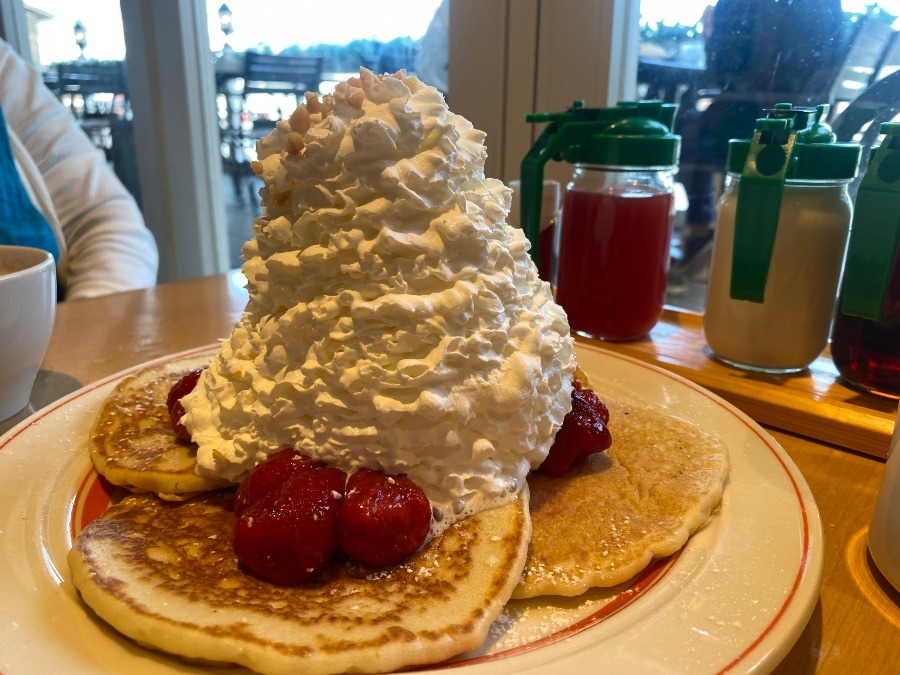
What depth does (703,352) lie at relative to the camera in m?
1.55

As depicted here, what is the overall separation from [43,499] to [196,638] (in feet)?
1.26

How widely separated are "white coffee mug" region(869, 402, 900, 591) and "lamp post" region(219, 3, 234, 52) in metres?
3.61

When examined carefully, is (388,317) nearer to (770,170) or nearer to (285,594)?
(285,594)

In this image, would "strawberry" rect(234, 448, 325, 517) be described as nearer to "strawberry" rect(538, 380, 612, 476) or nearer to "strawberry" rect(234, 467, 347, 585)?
"strawberry" rect(234, 467, 347, 585)

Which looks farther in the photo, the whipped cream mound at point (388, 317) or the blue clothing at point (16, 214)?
the blue clothing at point (16, 214)

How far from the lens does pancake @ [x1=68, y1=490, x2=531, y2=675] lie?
0.62 m

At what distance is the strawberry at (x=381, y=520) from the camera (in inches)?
29.1

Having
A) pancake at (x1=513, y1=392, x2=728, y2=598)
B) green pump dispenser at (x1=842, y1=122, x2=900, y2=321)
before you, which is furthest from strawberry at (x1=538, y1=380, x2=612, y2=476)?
green pump dispenser at (x1=842, y1=122, x2=900, y2=321)

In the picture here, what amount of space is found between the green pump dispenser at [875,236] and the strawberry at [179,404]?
111cm

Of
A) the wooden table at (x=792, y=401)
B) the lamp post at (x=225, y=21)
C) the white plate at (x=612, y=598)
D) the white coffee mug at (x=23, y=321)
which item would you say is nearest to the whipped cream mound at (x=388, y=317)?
the white plate at (x=612, y=598)

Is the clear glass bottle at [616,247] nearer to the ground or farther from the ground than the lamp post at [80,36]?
nearer to the ground

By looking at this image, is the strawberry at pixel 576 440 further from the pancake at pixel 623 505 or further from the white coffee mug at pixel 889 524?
the white coffee mug at pixel 889 524

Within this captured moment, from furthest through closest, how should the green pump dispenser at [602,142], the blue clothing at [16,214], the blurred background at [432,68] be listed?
1. the blue clothing at [16,214]
2. the blurred background at [432,68]
3. the green pump dispenser at [602,142]

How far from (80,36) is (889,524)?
4.49 metres
